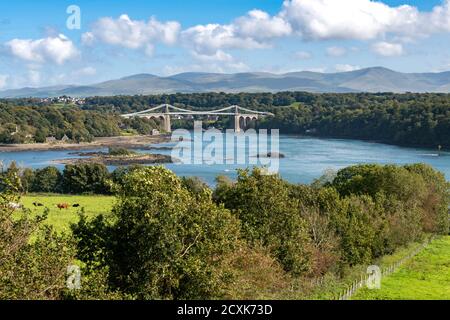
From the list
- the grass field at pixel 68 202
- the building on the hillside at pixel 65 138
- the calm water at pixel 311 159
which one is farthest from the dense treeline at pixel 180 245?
the building on the hillside at pixel 65 138

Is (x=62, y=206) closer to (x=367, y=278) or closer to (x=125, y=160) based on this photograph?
(x=367, y=278)

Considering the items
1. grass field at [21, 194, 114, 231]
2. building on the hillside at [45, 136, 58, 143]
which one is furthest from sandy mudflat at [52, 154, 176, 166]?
building on the hillside at [45, 136, 58, 143]

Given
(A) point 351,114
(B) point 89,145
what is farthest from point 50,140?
(A) point 351,114

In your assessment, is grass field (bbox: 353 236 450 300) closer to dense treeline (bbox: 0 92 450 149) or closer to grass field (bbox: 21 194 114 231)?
grass field (bbox: 21 194 114 231)

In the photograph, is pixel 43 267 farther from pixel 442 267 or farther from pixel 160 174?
pixel 442 267

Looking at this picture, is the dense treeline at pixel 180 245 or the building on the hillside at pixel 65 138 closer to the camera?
the dense treeline at pixel 180 245

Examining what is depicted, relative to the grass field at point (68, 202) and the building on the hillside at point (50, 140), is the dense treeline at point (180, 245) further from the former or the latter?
the building on the hillside at point (50, 140)

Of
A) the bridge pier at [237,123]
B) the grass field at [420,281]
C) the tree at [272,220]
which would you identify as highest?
the tree at [272,220]
